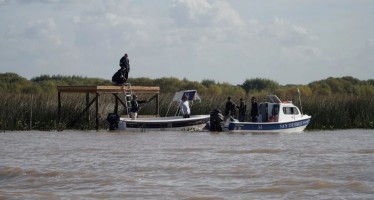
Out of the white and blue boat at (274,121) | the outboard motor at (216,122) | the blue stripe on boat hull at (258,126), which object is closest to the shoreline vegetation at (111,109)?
the white and blue boat at (274,121)

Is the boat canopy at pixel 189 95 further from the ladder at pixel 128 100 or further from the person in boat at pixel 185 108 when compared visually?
the ladder at pixel 128 100

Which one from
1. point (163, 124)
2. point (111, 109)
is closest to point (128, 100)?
point (111, 109)

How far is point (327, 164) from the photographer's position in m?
19.0

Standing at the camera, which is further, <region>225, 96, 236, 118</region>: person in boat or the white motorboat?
<region>225, 96, 236, 118</region>: person in boat

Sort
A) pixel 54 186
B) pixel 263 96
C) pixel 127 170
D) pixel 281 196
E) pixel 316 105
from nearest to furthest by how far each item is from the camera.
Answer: pixel 281 196 → pixel 54 186 → pixel 127 170 → pixel 316 105 → pixel 263 96

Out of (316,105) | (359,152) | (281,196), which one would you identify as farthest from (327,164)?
(316,105)

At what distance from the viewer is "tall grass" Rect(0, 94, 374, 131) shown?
35062 mm

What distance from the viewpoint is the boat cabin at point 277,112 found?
1371 inches

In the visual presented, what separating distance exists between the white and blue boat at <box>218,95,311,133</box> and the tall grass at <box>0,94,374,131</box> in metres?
3.48

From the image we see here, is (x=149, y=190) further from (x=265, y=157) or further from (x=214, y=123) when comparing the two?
(x=214, y=123)

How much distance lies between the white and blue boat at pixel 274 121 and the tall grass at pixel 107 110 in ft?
11.4

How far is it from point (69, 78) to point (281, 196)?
4911 centimetres

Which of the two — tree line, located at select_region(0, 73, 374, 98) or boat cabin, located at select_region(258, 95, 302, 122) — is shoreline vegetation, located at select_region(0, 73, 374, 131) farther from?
tree line, located at select_region(0, 73, 374, 98)

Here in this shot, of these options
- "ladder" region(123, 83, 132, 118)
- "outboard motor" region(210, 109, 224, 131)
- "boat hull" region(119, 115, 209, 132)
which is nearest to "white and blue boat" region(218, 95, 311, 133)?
"outboard motor" region(210, 109, 224, 131)
